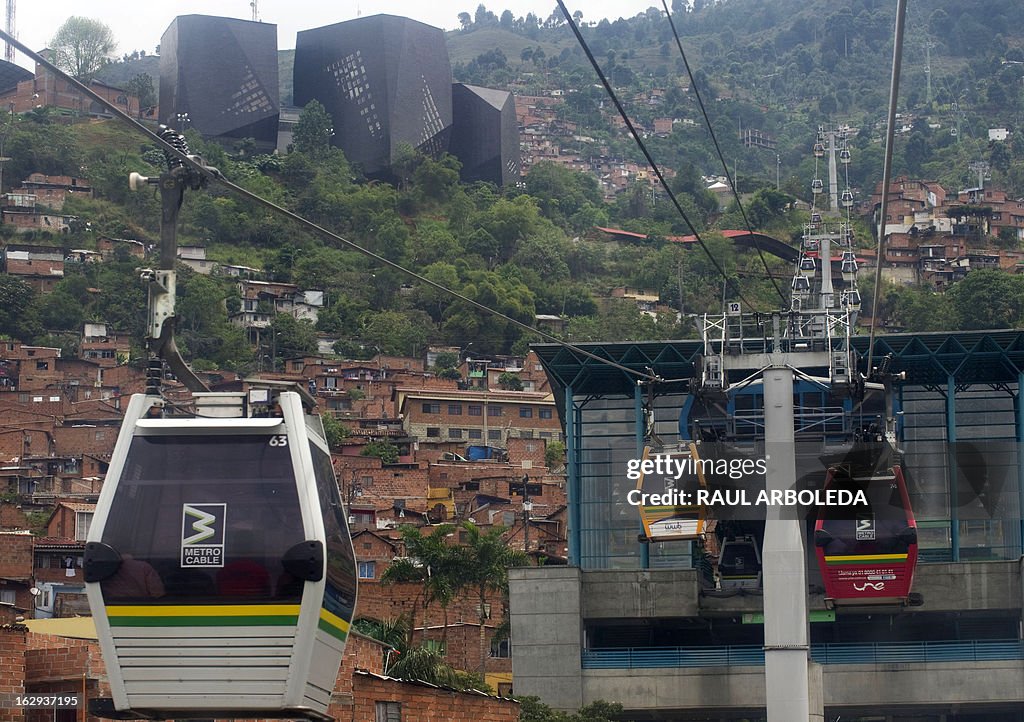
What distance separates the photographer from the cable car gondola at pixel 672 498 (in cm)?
2653

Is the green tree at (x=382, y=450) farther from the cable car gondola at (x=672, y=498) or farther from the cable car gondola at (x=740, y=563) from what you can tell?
the cable car gondola at (x=672, y=498)

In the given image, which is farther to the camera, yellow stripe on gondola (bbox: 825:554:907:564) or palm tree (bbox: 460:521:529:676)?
palm tree (bbox: 460:521:529:676)

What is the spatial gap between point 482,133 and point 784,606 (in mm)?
110773

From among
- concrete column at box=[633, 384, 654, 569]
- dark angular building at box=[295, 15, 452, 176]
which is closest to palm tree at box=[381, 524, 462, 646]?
concrete column at box=[633, 384, 654, 569]

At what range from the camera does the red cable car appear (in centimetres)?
2780

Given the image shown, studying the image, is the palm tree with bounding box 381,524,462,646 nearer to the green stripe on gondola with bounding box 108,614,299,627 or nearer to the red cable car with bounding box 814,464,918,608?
the red cable car with bounding box 814,464,918,608

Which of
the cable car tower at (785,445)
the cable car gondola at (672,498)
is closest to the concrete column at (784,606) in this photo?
the cable car tower at (785,445)

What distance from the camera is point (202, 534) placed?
11562mm

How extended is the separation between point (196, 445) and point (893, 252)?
106562 mm

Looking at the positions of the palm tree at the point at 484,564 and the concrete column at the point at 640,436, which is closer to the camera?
the concrete column at the point at 640,436

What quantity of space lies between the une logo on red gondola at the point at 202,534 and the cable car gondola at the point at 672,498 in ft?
49.2

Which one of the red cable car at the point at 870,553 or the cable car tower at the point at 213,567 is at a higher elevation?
the red cable car at the point at 870,553

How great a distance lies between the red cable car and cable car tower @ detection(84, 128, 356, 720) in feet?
55.5

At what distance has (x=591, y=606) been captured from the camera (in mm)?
36938
